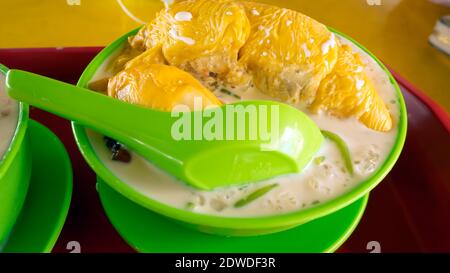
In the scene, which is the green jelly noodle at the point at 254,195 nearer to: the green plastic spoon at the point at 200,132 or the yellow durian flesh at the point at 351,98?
the green plastic spoon at the point at 200,132

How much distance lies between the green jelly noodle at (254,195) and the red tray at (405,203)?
0.68 feet

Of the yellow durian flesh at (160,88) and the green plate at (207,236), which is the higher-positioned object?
the yellow durian flesh at (160,88)

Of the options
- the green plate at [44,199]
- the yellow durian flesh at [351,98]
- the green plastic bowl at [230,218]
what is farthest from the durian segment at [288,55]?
the green plate at [44,199]

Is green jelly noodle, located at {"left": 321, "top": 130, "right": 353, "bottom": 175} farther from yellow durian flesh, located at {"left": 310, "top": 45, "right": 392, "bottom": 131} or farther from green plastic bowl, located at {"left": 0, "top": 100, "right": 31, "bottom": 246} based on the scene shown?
green plastic bowl, located at {"left": 0, "top": 100, "right": 31, "bottom": 246}

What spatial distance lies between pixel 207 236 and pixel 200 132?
16 cm

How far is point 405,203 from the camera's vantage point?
2.38 ft

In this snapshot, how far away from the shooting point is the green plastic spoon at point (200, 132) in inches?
22.2

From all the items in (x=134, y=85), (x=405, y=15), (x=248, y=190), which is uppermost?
(x=405, y=15)

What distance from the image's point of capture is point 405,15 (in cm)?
119

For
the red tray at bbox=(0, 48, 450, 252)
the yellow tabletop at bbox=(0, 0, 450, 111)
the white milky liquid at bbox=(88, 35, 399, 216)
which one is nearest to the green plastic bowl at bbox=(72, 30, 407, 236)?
the white milky liquid at bbox=(88, 35, 399, 216)

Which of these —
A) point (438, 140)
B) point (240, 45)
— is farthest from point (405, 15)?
point (240, 45)

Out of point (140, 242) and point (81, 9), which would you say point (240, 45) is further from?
point (81, 9)

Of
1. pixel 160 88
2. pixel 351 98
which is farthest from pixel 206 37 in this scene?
pixel 351 98

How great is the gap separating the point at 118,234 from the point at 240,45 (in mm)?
355
